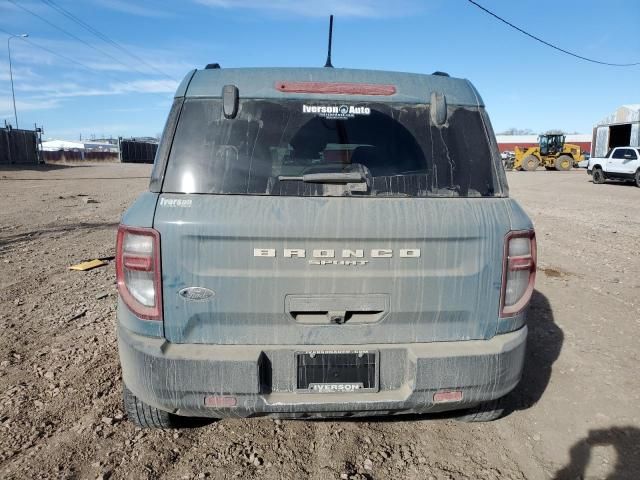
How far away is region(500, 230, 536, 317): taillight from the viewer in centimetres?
231

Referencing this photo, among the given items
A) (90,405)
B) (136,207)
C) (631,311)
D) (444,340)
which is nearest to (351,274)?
(444,340)

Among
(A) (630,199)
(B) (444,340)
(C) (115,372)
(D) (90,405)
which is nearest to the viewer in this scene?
(B) (444,340)

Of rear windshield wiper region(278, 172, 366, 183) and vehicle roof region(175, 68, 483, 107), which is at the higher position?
vehicle roof region(175, 68, 483, 107)

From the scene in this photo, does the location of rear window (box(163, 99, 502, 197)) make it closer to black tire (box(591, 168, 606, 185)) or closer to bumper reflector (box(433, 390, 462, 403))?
bumper reflector (box(433, 390, 462, 403))

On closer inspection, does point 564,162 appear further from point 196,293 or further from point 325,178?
point 196,293

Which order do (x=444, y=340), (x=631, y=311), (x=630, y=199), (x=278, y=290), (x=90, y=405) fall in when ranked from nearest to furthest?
1. (x=278, y=290)
2. (x=444, y=340)
3. (x=90, y=405)
4. (x=631, y=311)
5. (x=630, y=199)

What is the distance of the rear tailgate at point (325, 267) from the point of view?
2162mm

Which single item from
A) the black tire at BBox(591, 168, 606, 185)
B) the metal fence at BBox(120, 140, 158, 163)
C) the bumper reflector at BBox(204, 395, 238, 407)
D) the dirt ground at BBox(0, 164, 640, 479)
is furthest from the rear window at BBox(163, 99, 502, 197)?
the metal fence at BBox(120, 140, 158, 163)

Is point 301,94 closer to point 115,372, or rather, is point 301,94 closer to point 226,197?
point 226,197

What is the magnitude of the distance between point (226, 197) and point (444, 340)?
1251 mm

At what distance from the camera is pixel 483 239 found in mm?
2262

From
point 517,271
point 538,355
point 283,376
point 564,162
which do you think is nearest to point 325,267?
point 283,376

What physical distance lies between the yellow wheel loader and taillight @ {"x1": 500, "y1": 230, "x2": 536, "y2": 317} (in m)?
41.1

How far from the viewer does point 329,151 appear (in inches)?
98.4
